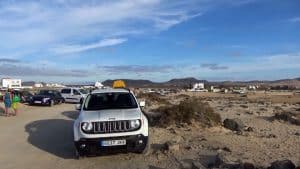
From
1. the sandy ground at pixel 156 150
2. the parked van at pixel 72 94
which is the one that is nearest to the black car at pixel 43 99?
the parked van at pixel 72 94

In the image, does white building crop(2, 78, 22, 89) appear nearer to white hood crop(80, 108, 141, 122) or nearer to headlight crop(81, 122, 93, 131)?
white hood crop(80, 108, 141, 122)

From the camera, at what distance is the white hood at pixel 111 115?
12055 mm

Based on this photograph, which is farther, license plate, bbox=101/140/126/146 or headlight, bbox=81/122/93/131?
headlight, bbox=81/122/93/131

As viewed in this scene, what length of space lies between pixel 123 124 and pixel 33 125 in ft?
37.9

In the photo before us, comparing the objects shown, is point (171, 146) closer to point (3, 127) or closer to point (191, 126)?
point (191, 126)

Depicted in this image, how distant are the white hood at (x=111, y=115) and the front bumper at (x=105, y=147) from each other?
51 centimetres

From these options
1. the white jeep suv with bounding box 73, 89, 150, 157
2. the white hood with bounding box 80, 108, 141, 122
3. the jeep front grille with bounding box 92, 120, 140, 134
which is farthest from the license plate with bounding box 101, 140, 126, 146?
the white hood with bounding box 80, 108, 141, 122

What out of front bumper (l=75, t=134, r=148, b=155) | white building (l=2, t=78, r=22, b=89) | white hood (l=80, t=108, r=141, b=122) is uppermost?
white building (l=2, t=78, r=22, b=89)

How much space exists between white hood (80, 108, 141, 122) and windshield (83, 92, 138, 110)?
0.58 m

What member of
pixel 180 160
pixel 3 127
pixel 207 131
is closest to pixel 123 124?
pixel 180 160

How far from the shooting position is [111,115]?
40.0 ft

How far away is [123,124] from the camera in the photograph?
12.1m

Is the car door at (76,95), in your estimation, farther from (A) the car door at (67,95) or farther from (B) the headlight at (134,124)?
Result: (B) the headlight at (134,124)

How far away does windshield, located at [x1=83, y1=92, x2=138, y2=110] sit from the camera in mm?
13453
